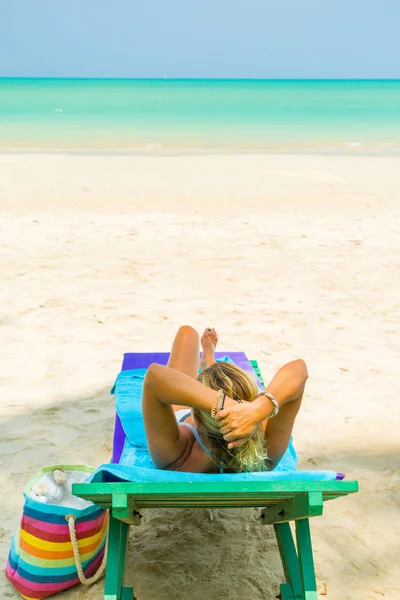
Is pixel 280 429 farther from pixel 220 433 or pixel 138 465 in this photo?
pixel 138 465

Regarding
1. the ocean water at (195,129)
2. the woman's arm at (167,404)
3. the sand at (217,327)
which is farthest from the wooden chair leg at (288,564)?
the ocean water at (195,129)

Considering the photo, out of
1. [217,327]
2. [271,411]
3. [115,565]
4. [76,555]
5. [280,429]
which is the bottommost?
[217,327]

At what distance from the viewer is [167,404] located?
254cm

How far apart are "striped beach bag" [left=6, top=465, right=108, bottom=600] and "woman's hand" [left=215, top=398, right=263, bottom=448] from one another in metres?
0.67

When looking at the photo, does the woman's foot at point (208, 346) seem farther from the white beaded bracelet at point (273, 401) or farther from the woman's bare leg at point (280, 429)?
the white beaded bracelet at point (273, 401)

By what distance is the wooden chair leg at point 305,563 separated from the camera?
237 cm

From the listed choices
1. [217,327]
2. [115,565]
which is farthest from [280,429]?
[217,327]

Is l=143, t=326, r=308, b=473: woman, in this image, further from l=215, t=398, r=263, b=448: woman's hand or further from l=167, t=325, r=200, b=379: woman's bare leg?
l=167, t=325, r=200, b=379: woman's bare leg

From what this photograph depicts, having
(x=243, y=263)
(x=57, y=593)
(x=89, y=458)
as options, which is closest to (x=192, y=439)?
(x=57, y=593)

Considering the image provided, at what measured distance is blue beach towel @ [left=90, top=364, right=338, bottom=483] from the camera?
240cm

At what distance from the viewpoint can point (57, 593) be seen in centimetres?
277

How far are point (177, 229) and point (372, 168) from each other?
8335 millimetres

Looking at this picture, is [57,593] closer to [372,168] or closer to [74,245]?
[74,245]

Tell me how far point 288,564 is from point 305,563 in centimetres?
32
